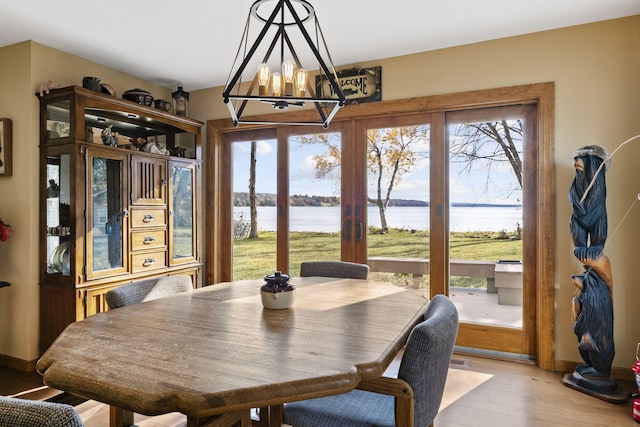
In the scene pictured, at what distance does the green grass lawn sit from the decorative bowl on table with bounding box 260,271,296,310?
1.98 meters

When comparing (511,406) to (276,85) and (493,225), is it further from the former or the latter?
(276,85)

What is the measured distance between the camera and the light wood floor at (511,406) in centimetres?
226

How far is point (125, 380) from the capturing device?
1.04 metres

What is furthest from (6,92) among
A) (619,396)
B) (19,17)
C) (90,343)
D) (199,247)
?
(619,396)

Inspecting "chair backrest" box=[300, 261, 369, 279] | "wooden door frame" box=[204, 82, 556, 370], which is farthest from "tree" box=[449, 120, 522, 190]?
"chair backrest" box=[300, 261, 369, 279]

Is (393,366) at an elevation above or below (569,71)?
below

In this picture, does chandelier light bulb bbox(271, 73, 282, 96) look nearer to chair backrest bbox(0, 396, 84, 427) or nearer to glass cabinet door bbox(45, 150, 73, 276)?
chair backrest bbox(0, 396, 84, 427)

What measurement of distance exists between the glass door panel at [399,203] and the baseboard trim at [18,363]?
114 inches

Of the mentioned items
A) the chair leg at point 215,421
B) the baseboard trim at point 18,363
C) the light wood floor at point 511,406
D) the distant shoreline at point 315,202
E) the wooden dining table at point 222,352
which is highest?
the distant shoreline at point 315,202

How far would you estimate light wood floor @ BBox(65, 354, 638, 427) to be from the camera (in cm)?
226

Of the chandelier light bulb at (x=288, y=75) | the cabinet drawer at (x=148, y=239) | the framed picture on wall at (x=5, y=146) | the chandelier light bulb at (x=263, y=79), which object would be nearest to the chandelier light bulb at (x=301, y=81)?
the chandelier light bulb at (x=288, y=75)

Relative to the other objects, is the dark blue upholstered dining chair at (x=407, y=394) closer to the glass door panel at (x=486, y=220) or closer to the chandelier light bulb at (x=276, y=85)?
the chandelier light bulb at (x=276, y=85)

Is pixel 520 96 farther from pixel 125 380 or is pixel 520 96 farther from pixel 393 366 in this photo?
pixel 125 380

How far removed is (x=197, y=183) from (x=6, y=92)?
173cm
